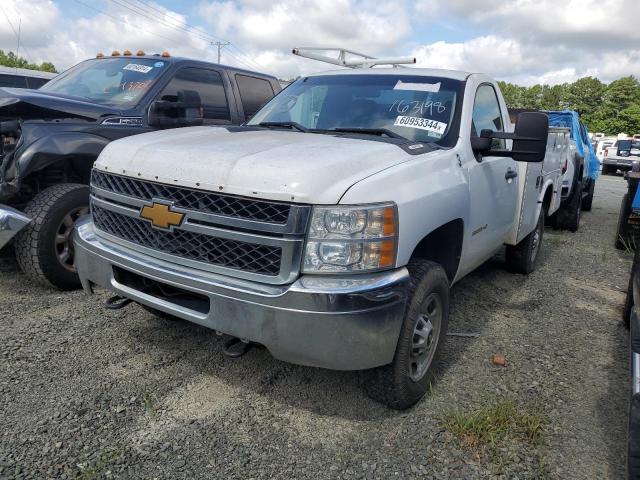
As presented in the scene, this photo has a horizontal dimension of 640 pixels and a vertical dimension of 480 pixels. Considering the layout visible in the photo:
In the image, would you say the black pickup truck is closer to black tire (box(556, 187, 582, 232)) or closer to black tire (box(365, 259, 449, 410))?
black tire (box(365, 259, 449, 410))

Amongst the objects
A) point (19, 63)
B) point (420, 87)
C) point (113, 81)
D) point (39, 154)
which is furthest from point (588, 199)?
point (19, 63)

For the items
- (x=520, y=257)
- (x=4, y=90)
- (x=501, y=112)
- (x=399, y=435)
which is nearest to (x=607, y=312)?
(x=520, y=257)

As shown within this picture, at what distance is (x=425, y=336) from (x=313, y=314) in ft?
2.62

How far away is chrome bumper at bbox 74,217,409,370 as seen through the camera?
2.32 m

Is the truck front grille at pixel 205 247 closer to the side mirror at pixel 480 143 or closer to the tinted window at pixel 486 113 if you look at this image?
the side mirror at pixel 480 143

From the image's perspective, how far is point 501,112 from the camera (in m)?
4.52

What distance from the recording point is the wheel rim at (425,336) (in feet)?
9.17

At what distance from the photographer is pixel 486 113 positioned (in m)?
4.09

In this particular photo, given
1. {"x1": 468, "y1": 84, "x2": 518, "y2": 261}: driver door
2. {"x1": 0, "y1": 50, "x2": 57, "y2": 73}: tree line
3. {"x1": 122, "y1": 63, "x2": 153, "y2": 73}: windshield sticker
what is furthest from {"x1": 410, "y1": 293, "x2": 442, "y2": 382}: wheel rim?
{"x1": 0, "y1": 50, "x2": 57, "y2": 73}: tree line

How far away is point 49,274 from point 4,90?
1702 millimetres

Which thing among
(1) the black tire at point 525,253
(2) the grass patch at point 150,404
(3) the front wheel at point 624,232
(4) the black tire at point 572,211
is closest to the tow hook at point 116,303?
(2) the grass patch at point 150,404

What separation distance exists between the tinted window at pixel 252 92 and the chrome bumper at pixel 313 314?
3.94 meters

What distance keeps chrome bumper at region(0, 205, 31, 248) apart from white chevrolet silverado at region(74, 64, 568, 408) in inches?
29.0

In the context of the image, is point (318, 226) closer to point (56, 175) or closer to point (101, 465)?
point (101, 465)
